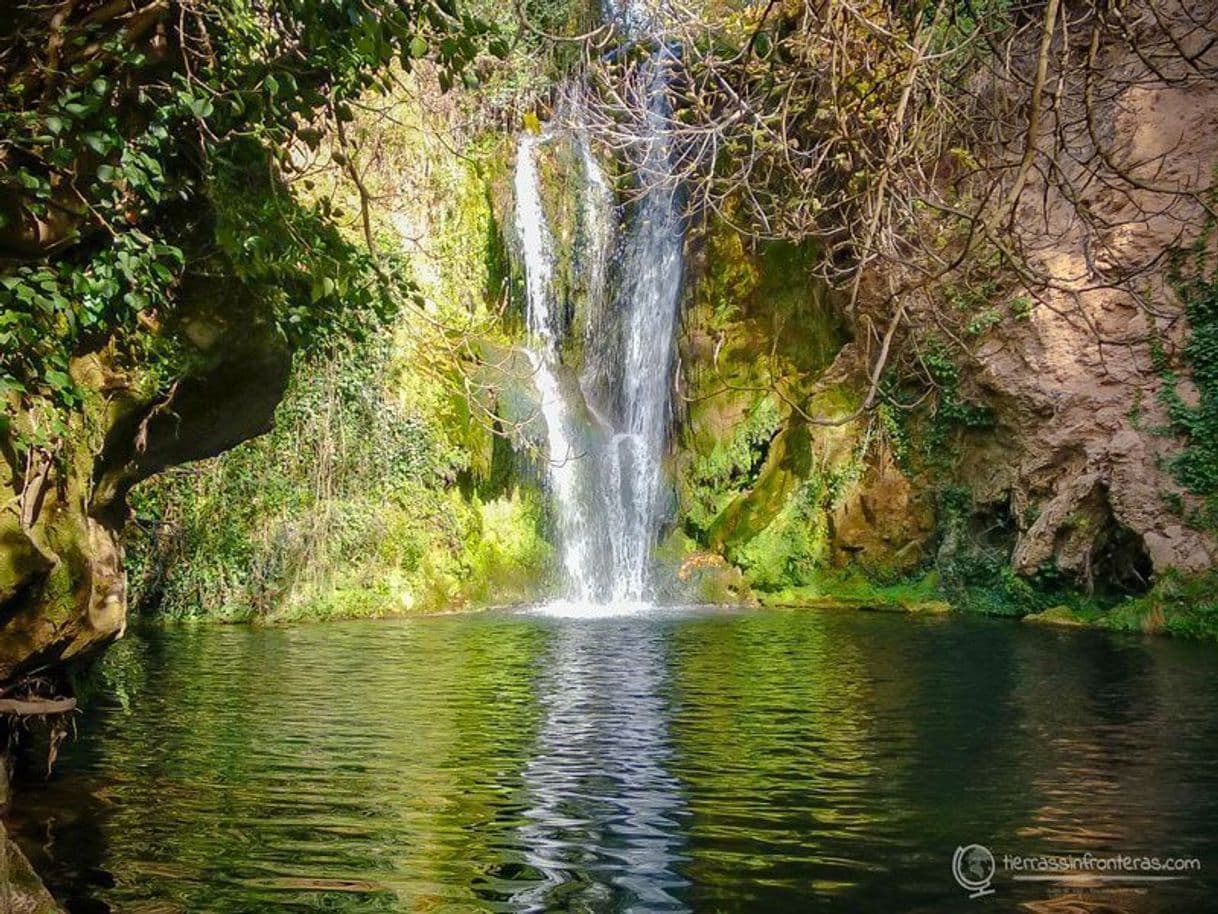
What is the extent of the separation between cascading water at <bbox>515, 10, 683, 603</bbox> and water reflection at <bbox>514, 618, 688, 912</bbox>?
12385 mm

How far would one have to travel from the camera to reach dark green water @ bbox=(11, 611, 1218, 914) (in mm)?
5074

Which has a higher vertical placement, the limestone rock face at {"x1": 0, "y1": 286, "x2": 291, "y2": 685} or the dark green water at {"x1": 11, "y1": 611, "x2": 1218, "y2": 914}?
the limestone rock face at {"x1": 0, "y1": 286, "x2": 291, "y2": 685}

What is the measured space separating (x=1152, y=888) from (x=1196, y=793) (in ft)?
6.43

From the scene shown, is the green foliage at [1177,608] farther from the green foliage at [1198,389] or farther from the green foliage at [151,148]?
the green foliage at [151,148]

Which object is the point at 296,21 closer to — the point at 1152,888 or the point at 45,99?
the point at 45,99

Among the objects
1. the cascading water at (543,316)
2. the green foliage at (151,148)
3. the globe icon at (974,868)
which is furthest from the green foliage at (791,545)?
the globe icon at (974,868)

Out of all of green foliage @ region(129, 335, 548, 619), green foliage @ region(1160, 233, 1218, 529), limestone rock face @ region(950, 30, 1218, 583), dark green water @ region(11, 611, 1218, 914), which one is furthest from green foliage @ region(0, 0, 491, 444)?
green foliage @ region(1160, 233, 1218, 529)

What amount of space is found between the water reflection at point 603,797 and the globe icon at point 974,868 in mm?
1259

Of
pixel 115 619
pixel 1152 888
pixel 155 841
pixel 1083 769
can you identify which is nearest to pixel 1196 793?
pixel 1083 769

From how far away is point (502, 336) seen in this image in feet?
82.7

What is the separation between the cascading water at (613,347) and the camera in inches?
967

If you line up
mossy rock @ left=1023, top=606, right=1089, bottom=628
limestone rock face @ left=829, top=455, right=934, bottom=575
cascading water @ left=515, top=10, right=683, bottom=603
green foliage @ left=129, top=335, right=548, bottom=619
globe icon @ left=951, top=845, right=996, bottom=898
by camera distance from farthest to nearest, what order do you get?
cascading water @ left=515, top=10, right=683, bottom=603 < limestone rock face @ left=829, top=455, right=934, bottom=575 < green foliage @ left=129, top=335, right=548, bottom=619 < mossy rock @ left=1023, top=606, right=1089, bottom=628 < globe icon @ left=951, top=845, right=996, bottom=898

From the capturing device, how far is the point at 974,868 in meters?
5.31

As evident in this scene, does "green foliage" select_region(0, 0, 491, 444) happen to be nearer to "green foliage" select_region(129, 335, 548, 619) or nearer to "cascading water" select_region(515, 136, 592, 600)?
"green foliage" select_region(129, 335, 548, 619)
